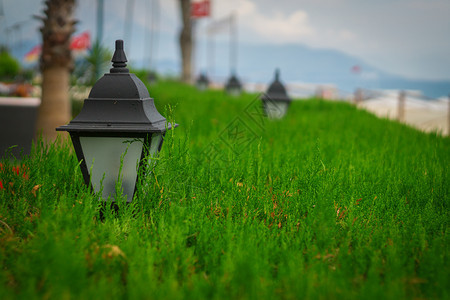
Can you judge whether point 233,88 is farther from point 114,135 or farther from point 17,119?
point 114,135

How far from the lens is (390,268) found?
2.29m

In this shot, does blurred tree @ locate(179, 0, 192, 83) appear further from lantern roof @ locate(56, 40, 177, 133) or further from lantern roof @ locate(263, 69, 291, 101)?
lantern roof @ locate(56, 40, 177, 133)

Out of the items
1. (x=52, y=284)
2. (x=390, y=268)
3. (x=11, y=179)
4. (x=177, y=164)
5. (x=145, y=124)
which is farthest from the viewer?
(x=11, y=179)

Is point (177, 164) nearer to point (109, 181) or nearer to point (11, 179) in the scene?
point (109, 181)

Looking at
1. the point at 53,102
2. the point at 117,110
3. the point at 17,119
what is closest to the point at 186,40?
the point at 17,119

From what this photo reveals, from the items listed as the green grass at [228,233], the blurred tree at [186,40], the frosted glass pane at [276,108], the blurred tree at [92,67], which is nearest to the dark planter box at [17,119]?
the blurred tree at [92,67]

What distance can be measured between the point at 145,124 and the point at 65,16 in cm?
580

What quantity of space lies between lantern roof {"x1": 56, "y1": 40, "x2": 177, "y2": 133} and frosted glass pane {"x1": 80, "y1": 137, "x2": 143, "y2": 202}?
0.32 ft

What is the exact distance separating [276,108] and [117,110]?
547 centimetres

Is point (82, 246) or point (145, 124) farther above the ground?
point (145, 124)

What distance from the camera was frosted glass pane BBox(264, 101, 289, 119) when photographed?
809 cm

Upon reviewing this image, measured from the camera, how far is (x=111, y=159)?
2930 mm

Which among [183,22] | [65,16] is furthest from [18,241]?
[183,22]

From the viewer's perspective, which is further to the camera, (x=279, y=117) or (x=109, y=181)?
(x=279, y=117)
